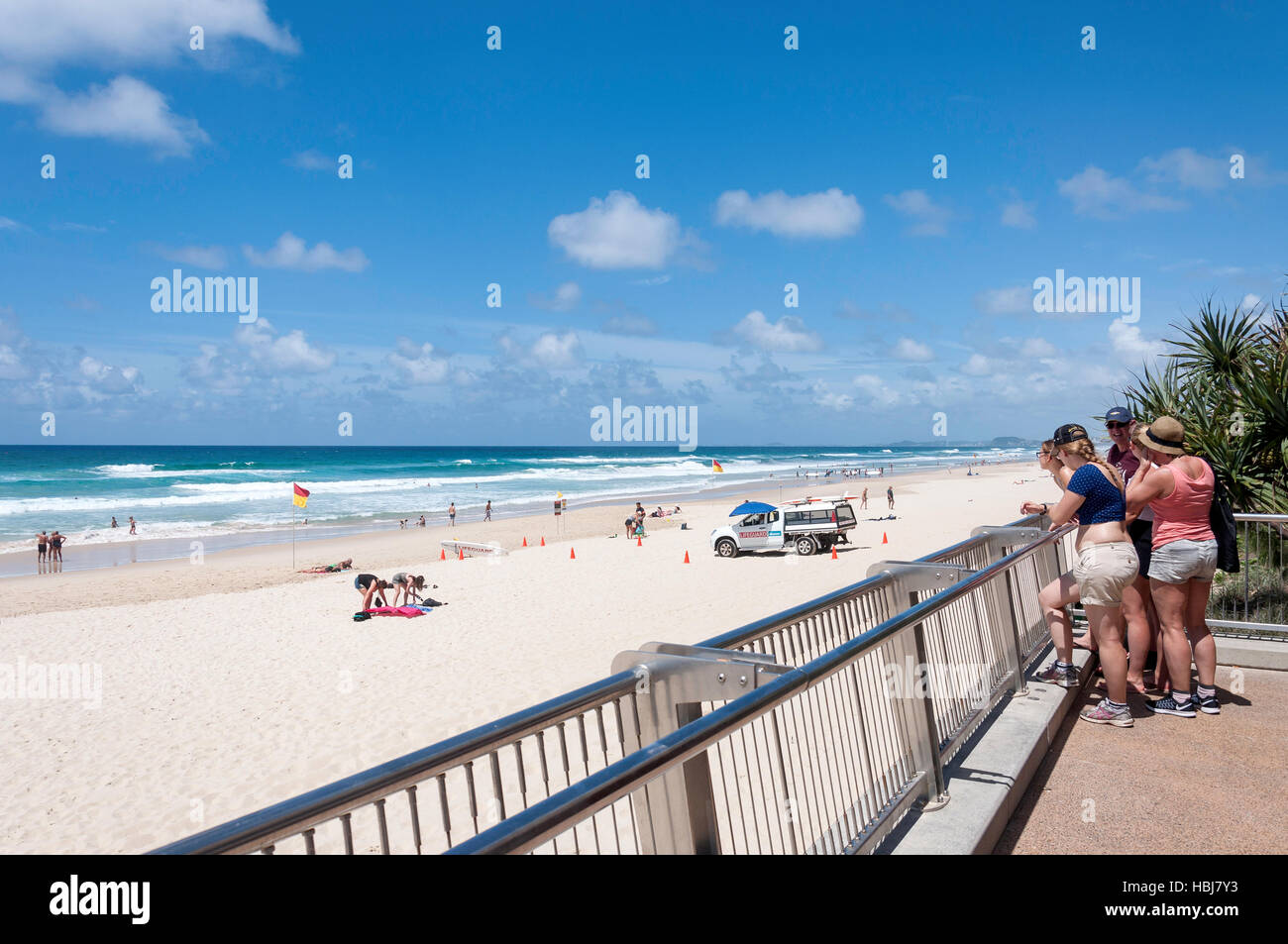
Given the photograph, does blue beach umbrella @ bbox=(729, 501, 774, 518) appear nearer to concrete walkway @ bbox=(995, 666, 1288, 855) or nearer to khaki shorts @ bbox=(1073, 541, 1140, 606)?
concrete walkway @ bbox=(995, 666, 1288, 855)

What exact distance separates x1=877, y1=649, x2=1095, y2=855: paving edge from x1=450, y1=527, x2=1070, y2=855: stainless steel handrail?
99 cm

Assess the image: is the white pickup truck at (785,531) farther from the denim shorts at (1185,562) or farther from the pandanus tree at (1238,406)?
the denim shorts at (1185,562)

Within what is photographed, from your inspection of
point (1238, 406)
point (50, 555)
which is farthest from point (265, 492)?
point (1238, 406)

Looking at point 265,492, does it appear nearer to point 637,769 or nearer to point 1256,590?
point 1256,590

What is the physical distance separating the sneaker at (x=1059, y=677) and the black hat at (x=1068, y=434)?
62.6 inches

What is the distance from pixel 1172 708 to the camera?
5406 millimetres

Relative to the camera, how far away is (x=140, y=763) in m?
9.16

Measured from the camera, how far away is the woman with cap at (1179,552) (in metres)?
5.21

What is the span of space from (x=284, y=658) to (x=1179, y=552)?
1306cm

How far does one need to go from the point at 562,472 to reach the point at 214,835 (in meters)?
98.0

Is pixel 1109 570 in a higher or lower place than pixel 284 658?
higher

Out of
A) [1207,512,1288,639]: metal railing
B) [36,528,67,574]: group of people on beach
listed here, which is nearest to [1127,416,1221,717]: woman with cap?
[1207,512,1288,639]: metal railing

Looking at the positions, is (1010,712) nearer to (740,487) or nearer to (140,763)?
(140,763)

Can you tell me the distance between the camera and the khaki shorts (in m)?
5.01
